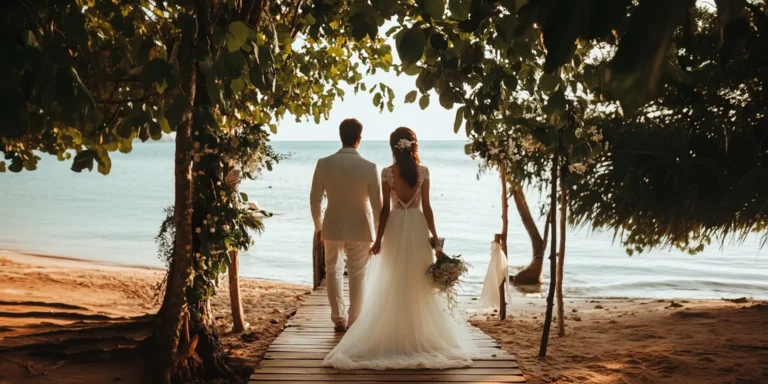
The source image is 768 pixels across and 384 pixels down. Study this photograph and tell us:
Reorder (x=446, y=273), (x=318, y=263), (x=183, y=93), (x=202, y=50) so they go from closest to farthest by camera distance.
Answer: (x=202, y=50), (x=183, y=93), (x=446, y=273), (x=318, y=263)

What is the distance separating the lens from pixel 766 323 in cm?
738

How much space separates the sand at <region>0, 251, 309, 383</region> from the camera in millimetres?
5328

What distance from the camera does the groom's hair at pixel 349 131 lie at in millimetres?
5316

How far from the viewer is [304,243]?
843 inches

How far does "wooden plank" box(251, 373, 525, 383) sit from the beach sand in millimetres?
1442

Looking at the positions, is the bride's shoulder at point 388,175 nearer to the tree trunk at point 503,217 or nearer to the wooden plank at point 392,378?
the wooden plank at point 392,378

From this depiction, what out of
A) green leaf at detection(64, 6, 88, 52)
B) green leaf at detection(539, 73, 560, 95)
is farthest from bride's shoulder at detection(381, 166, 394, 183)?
green leaf at detection(64, 6, 88, 52)

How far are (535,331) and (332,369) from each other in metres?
4.51

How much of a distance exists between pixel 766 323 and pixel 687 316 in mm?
1206

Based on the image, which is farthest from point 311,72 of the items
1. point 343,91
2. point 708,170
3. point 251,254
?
point 251,254

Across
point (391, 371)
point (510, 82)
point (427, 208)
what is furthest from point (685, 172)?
point (510, 82)

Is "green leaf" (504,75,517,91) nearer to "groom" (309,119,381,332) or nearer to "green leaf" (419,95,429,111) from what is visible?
"green leaf" (419,95,429,111)

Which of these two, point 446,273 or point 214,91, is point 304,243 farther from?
point 214,91

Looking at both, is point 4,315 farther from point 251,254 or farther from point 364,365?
point 251,254
